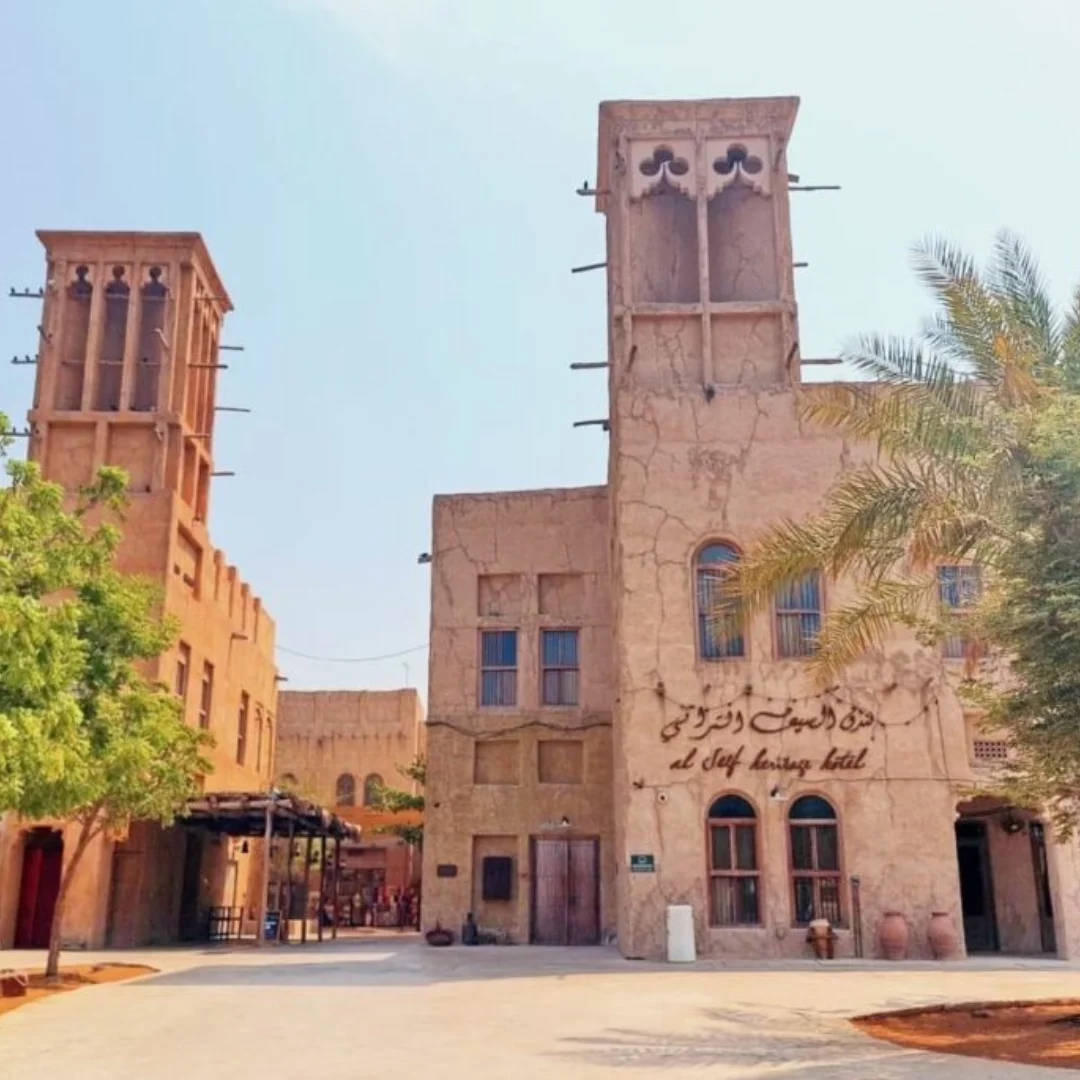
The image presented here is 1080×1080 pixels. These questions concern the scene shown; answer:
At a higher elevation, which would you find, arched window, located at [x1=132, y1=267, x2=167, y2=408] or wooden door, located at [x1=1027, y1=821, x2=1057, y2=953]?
arched window, located at [x1=132, y1=267, x2=167, y2=408]

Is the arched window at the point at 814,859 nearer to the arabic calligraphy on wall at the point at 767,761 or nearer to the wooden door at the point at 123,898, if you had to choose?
the arabic calligraphy on wall at the point at 767,761

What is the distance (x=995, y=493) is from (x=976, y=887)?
600 inches

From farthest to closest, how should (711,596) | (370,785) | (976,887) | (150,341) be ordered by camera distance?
1. (370,785)
2. (150,341)
3. (976,887)
4. (711,596)

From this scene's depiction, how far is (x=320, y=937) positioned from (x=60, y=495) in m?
18.8

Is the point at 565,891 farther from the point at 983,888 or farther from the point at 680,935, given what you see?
the point at 983,888

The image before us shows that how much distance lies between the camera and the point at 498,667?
27.3m

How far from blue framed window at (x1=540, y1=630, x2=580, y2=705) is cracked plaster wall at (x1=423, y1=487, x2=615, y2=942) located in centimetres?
18

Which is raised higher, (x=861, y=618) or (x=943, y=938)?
(x=861, y=618)

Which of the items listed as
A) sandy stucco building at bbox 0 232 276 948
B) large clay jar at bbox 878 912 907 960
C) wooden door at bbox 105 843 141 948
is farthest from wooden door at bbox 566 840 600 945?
wooden door at bbox 105 843 141 948

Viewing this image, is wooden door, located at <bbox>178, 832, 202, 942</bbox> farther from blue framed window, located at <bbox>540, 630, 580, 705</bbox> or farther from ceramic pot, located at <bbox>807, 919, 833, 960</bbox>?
ceramic pot, located at <bbox>807, 919, 833, 960</bbox>

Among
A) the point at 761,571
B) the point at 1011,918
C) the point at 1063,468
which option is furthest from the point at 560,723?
the point at 1063,468

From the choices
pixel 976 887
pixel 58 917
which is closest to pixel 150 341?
pixel 58 917

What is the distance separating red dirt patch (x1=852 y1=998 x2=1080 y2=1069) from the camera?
10.1 meters

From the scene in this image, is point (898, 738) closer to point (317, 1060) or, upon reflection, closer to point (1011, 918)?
point (1011, 918)
